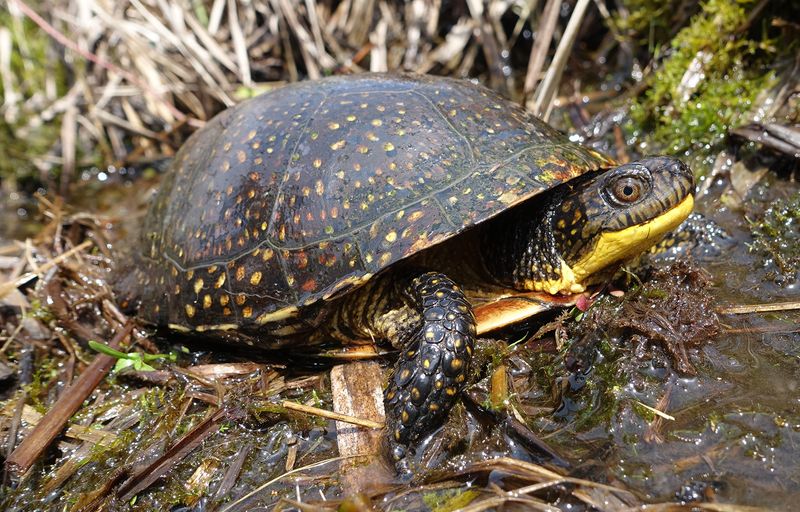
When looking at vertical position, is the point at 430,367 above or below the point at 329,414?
above

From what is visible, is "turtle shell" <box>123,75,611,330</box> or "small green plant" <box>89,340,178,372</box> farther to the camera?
"small green plant" <box>89,340,178,372</box>

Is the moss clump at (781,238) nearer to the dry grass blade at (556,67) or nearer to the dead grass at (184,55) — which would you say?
the dry grass blade at (556,67)

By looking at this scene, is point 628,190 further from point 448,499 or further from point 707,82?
point 707,82

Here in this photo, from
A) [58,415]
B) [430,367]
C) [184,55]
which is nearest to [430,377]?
[430,367]

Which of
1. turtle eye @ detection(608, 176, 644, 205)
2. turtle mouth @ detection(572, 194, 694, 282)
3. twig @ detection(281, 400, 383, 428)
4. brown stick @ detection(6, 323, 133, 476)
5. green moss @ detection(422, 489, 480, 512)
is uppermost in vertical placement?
turtle eye @ detection(608, 176, 644, 205)

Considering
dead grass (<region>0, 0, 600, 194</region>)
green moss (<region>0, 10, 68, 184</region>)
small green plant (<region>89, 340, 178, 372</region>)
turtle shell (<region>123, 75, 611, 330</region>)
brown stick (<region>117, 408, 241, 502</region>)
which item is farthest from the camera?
green moss (<region>0, 10, 68, 184</region>)

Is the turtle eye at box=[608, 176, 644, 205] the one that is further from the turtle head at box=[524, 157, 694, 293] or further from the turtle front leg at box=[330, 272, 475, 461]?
the turtle front leg at box=[330, 272, 475, 461]

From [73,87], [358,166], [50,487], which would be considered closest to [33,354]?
[50,487]

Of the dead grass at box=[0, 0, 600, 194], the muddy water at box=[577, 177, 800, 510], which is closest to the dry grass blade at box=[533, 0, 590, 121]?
the dead grass at box=[0, 0, 600, 194]
